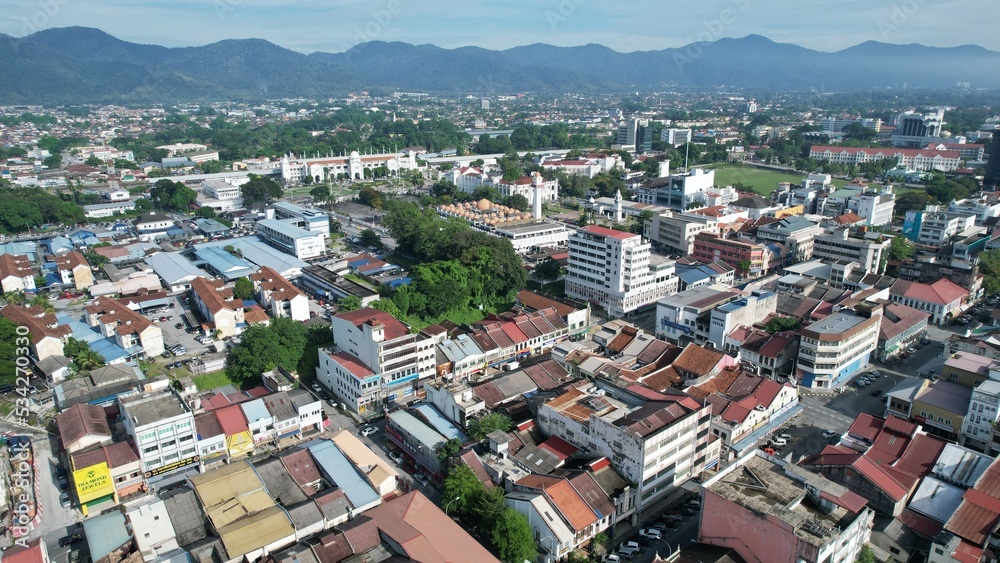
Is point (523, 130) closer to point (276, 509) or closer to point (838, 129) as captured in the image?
point (838, 129)

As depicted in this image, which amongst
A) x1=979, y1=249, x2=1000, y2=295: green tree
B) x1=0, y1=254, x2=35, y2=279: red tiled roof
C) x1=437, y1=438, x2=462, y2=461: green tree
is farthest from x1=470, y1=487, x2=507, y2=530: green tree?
x1=0, y1=254, x2=35, y2=279: red tiled roof

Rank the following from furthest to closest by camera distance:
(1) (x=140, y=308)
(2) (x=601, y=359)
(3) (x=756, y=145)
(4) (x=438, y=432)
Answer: (3) (x=756, y=145) → (1) (x=140, y=308) → (2) (x=601, y=359) → (4) (x=438, y=432)

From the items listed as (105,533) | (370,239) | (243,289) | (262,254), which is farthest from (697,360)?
(262,254)

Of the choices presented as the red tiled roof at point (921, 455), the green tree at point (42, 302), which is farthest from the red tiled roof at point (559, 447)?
the green tree at point (42, 302)

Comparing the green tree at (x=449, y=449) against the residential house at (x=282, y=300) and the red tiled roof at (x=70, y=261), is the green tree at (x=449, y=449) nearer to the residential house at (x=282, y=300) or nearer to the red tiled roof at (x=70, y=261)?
the residential house at (x=282, y=300)

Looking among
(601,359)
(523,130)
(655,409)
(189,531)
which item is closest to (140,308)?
(189,531)

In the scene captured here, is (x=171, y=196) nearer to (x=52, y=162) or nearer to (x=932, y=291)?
(x=52, y=162)
